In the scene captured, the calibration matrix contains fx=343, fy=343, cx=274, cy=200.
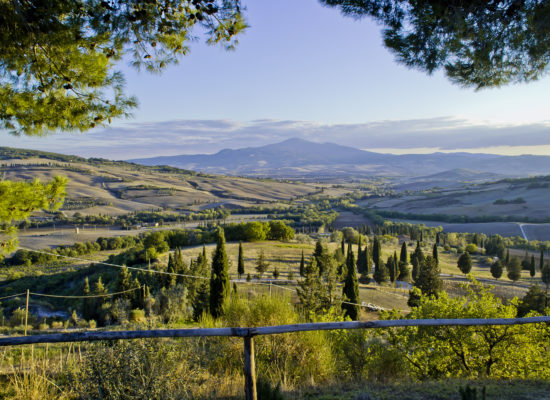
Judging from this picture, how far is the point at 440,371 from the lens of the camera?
18.5 feet

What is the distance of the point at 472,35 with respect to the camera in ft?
15.8

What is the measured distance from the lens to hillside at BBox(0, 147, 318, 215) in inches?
3740

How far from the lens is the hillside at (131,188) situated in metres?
95.0

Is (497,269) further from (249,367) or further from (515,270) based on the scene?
(249,367)

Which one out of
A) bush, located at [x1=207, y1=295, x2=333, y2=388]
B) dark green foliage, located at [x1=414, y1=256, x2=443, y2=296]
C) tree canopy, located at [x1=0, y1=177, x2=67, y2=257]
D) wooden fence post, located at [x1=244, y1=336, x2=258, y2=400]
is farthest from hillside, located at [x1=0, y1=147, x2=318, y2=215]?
wooden fence post, located at [x1=244, y1=336, x2=258, y2=400]

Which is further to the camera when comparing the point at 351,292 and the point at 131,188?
the point at 131,188

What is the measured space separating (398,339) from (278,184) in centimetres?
16385

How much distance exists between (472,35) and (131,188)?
124 m

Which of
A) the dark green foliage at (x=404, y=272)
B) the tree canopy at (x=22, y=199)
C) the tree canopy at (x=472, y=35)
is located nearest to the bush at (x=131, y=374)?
the tree canopy at (x=22, y=199)

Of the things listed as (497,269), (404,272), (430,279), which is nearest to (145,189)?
(404,272)

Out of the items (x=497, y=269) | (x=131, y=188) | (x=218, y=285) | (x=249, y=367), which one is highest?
(x=249, y=367)

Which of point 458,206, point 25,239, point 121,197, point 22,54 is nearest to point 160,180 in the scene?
point 121,197

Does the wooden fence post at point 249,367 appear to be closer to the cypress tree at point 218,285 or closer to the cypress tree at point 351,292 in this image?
the cypress tree at point 218,285

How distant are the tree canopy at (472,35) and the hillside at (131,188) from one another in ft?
312
